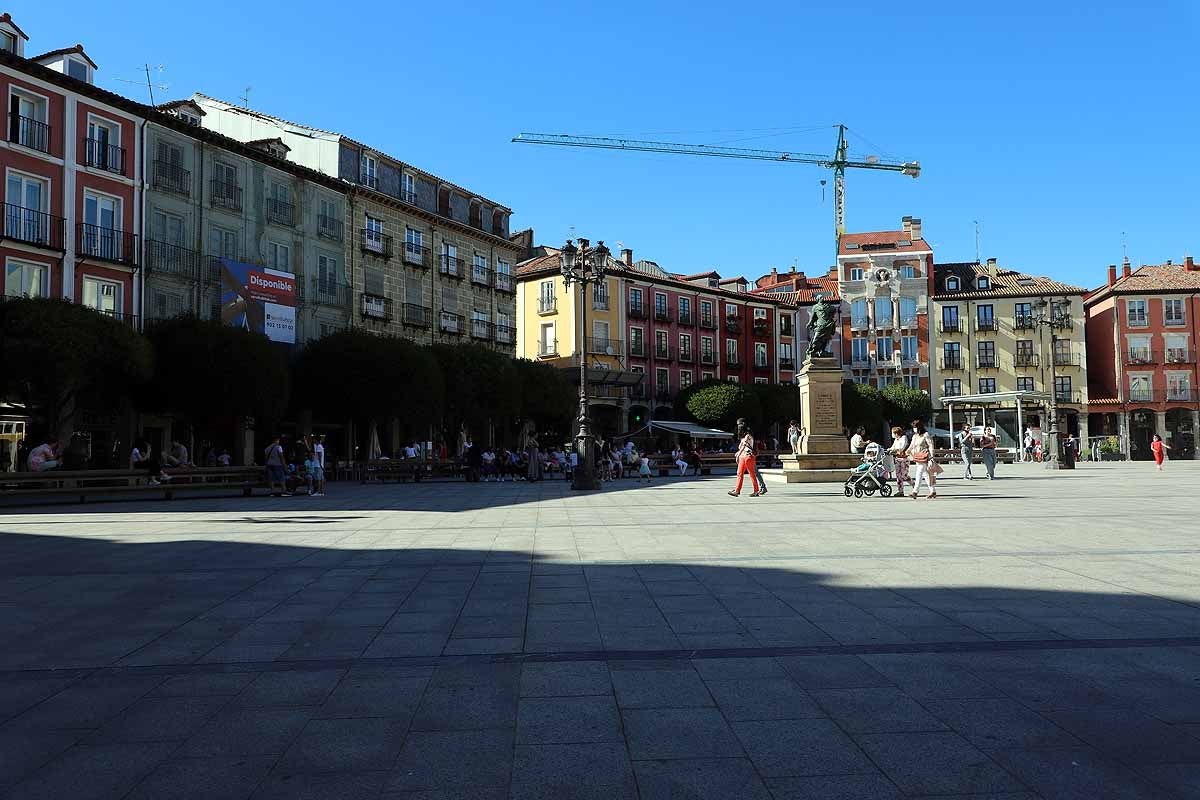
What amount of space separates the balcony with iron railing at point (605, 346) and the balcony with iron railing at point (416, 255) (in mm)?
12851

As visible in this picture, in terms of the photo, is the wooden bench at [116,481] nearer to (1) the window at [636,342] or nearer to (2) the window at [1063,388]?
(1) the window at [636,342]

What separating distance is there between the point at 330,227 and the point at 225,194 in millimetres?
5430

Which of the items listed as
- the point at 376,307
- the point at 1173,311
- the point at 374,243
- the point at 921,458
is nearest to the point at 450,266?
the point at 374,243

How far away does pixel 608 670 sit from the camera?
4.80 metres

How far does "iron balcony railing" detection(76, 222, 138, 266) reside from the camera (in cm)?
2925

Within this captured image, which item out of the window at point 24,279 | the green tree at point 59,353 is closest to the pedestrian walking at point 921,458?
the green tree at point 59,353

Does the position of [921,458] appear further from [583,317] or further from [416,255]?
[416,255]

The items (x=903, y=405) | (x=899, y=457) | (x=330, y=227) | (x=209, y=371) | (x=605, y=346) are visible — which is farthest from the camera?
(x=903, y=405)

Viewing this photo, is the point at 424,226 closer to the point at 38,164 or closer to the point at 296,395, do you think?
the point at 296,395

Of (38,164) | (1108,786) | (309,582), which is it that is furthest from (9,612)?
(38,164)

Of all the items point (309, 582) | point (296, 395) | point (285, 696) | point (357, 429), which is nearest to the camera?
point (285, 696)

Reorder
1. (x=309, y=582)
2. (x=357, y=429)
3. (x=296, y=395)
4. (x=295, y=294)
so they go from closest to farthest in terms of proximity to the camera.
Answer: (x=309, y=582)
(x=296, y=395)
(x=295, y=294)
(x=357, y=429)

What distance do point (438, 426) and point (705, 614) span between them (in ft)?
113

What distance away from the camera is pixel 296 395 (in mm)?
34500
